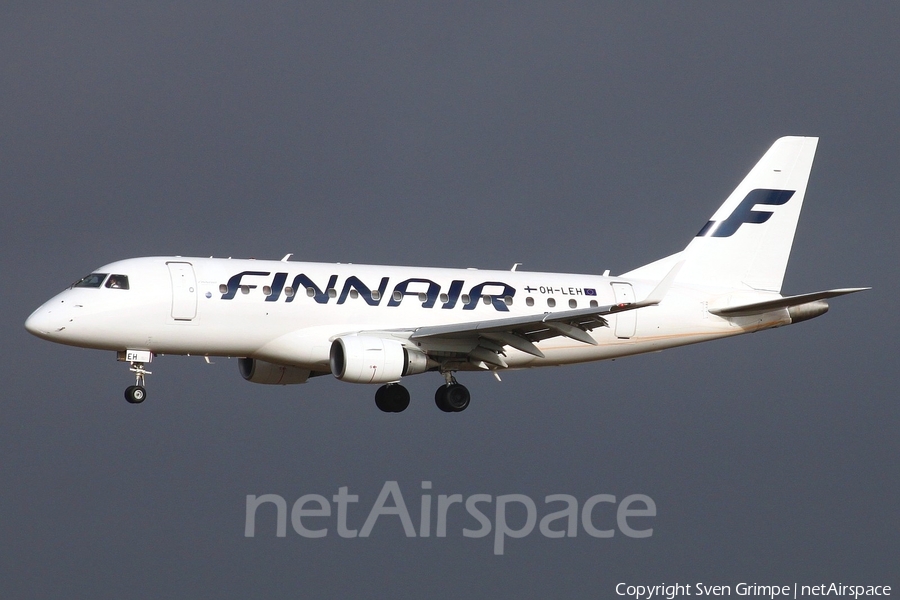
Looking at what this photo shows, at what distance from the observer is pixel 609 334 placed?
48750 mm

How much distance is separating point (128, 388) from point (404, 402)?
9.24 meters

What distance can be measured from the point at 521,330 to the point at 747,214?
1288cm

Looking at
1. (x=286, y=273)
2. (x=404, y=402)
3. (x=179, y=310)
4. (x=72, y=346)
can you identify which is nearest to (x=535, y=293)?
(x=404, y=402)

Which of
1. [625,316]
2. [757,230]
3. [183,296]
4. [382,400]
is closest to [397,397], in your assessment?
[382,400]

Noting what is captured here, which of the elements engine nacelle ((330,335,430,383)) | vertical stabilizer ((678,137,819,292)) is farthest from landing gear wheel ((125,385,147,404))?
vertical stabilizer ((678,137,819,292))

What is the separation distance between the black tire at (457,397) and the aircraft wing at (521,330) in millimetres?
1037

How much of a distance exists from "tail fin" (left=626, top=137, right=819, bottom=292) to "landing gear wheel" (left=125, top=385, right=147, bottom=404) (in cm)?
1788

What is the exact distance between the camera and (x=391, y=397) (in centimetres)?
4775

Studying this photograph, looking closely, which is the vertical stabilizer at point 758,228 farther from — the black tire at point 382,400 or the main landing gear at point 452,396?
the black tire at point 382,400

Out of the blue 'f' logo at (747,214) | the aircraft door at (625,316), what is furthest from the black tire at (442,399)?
the blue 'f' logo at (747,214)

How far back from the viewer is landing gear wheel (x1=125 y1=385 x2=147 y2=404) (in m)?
43.6

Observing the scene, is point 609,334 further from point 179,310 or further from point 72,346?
point 72,346

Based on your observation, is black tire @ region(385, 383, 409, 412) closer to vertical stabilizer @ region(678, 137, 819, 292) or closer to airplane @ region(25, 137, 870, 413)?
airplane @ region(25, 137, 870, 413)

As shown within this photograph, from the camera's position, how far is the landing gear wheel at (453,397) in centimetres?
4644
